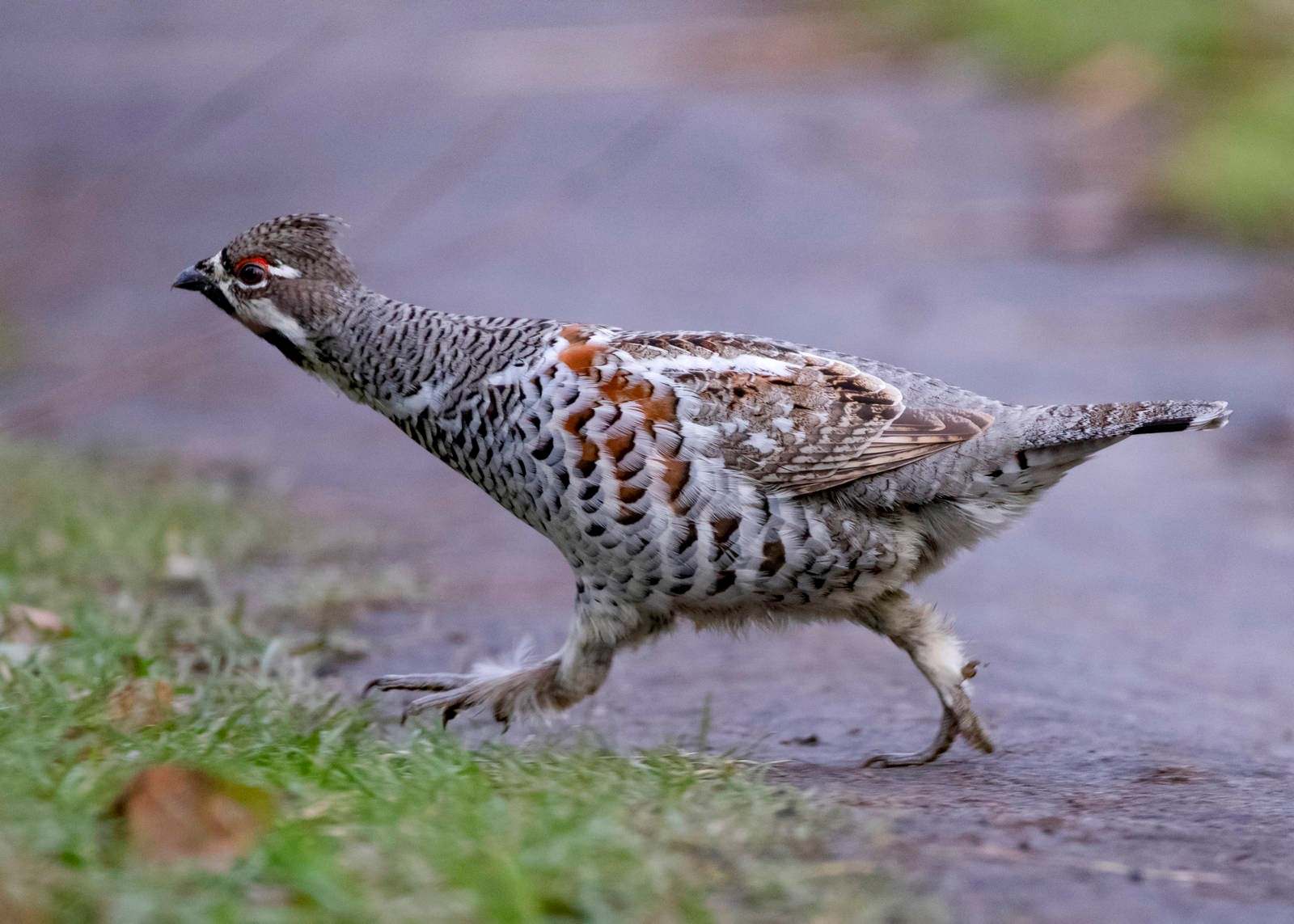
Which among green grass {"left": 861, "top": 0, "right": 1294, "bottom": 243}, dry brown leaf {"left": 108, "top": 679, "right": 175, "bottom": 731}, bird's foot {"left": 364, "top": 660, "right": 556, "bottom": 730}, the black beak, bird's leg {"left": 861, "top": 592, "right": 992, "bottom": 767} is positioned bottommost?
dry brown leaf {"left": 108, "top": 679, "right": 175, "bottom": 731}

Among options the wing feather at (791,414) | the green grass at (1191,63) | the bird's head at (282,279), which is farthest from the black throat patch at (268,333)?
the green grass at (1191,63)

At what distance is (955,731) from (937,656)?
8.4 inches

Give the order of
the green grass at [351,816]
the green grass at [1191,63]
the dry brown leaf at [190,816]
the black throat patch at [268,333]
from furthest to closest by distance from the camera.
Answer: the green grass at [1191,63] → the black throat patch at [268,333] → the dry brown leaf at [190,816] → the green grass at [351,816]

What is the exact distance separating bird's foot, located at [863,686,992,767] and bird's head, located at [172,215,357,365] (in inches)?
76.1

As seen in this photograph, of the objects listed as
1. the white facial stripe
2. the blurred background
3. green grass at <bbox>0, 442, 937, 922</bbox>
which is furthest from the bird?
green grass at <bbox>0, 442, 937, 922</bbox>

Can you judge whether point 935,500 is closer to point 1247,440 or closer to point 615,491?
point 615,491

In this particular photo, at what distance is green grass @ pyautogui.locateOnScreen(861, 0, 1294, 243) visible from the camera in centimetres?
1211

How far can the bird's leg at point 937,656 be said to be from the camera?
452cm

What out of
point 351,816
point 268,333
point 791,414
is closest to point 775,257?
point 268,333

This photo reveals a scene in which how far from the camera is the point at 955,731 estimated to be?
178 inches

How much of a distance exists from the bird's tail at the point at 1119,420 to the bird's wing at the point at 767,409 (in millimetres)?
174

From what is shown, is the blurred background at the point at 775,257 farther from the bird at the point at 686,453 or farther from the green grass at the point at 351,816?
the green grass at the point at 351,816

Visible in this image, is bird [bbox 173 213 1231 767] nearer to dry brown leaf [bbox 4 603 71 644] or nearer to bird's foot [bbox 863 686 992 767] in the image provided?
bird's foot [bbox 863 686 992 767]

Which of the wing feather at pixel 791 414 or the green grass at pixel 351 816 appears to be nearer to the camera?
the green grass at pixel 351 816
